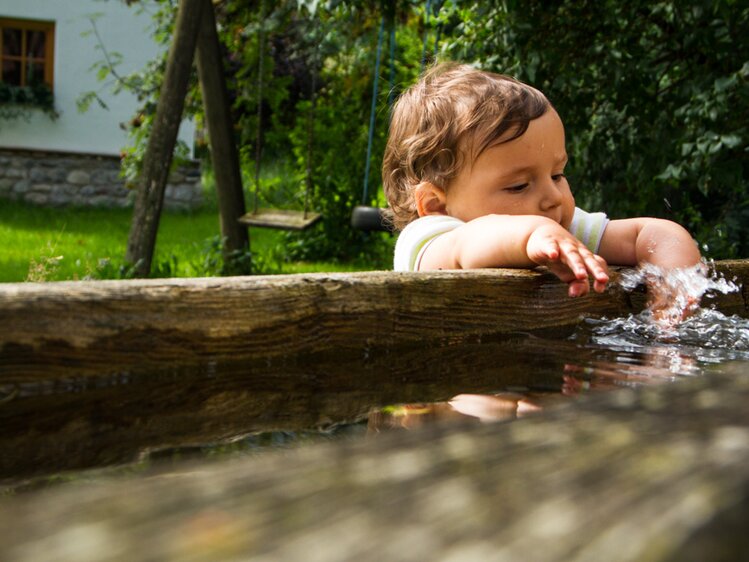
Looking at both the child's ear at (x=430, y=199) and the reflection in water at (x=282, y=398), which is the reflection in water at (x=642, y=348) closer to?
the reflection in water at (x=282, y=398)

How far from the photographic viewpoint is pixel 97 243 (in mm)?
9984

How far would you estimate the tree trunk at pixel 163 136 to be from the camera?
19.6 feet

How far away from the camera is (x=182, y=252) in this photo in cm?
917

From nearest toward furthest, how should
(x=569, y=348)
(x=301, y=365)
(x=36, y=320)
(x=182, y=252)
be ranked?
(x=36, y=320), (x=301, y=365), (x=569, y=348), (x=182, y=252)

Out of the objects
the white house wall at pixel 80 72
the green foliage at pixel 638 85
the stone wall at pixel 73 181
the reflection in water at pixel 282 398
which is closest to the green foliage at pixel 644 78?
the green foliage at pixel 638 85

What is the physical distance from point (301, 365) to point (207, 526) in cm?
117

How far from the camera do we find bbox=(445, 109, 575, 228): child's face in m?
2.97

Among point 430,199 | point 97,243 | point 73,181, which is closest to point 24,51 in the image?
point 73,181

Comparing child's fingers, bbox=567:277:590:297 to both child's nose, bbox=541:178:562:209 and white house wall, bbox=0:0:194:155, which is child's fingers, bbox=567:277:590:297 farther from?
white house wall, bbox=0:0:194:155

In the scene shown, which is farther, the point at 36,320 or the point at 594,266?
the point at 594,266

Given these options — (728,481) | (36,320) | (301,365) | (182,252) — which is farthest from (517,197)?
(182,252)

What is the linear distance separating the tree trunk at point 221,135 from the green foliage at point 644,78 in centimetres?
171

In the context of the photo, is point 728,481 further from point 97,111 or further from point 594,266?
point 97,111

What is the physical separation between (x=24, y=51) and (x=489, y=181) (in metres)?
15.0
